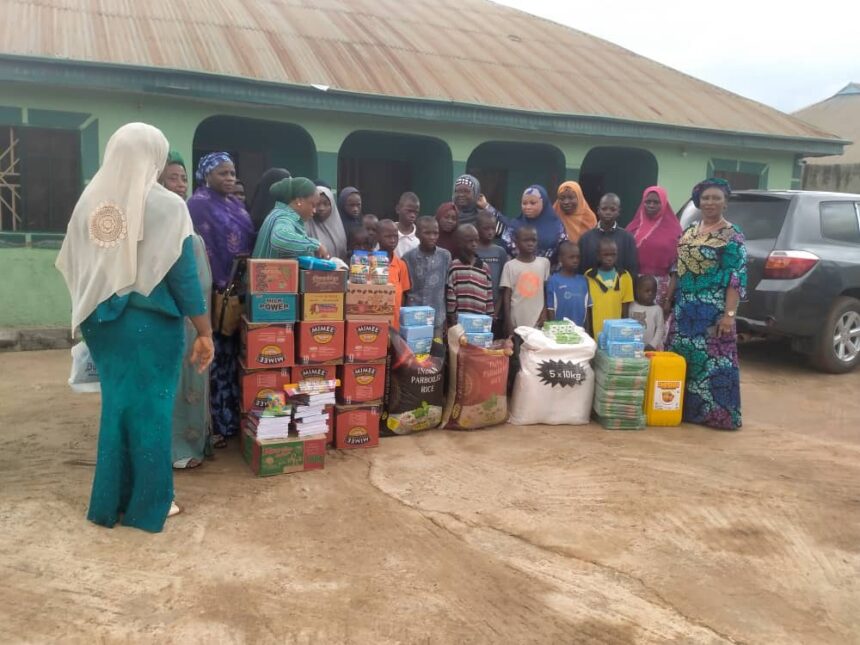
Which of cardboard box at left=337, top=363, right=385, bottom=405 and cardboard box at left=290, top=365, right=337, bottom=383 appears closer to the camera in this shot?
cardboard box at left=290, top=365, right=337, bottom=383

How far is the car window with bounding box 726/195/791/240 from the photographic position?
669cm

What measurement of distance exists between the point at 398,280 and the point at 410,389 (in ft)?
2.50

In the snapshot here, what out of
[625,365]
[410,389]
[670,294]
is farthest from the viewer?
[670,294]

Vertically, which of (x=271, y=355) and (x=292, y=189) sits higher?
(x=292, y=189)

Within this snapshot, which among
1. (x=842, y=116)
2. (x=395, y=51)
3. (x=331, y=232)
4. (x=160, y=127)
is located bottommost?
(x=331, y=232)

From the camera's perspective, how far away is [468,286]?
5.02 meters

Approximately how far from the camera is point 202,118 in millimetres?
7461

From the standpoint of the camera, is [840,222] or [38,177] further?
[38,177]

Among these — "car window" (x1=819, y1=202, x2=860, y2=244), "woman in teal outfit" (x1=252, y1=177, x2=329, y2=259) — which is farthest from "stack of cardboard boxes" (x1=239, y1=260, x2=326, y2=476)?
"car window" (x1=819, y1=202, x2=860, y2=244)

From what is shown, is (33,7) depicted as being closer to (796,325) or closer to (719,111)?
(796,325)

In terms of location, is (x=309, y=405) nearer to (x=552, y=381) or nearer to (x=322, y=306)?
(x=322, y=306)

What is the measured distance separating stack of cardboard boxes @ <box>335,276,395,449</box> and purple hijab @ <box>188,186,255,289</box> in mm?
738

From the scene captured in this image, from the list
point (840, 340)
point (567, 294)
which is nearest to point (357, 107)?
point (567, 294)

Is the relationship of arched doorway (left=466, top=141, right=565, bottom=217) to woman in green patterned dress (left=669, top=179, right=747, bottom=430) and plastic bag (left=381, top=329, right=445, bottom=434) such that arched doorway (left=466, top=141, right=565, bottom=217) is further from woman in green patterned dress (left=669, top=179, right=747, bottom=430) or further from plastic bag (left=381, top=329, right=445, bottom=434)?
plastic bag (left=381, top=329, right=445, bottom=434)
